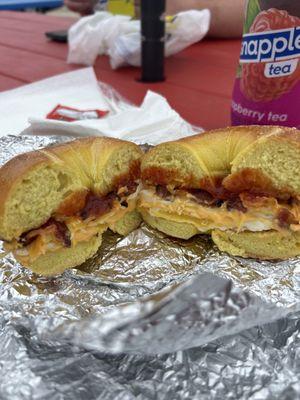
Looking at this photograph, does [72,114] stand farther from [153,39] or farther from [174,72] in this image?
[174,72]

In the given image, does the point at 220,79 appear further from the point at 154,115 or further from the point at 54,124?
the point at 54,124

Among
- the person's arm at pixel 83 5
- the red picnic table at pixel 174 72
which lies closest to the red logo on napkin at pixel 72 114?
the red picnic table at pixel 174 72

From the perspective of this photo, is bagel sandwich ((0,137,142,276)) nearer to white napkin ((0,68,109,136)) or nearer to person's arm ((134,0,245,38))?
white napkin ((0,68,109,136))

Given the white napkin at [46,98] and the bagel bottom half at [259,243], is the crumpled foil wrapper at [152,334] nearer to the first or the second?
the bagel bottom half at [259,243]

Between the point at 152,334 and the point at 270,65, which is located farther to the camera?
the point at 270,65

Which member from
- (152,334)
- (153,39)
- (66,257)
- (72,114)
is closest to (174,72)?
(153,39)

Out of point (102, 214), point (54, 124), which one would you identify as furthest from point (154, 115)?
point (102, 214)
